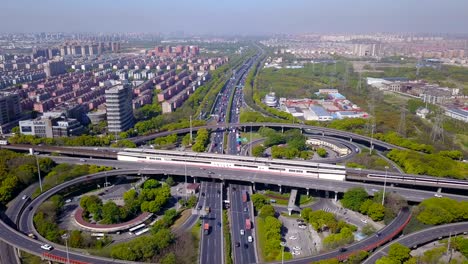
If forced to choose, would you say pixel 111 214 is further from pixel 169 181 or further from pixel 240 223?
pixel 240 223

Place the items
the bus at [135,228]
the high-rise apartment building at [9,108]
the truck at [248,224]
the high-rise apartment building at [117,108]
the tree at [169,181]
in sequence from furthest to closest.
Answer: the high-rise apartment building at [9,108] < the high-rise apartment building at [117,108] < the tree at [169,181] < the truck at [248,224] < the bus at [135,228]

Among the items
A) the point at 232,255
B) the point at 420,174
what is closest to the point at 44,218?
the point at 232,255

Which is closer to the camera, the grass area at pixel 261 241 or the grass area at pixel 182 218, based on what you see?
the grass area at pixel 261 241

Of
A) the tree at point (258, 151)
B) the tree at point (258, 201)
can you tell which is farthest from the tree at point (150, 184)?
the tree at point (258, 151)

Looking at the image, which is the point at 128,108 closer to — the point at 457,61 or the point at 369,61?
the point at 369,61

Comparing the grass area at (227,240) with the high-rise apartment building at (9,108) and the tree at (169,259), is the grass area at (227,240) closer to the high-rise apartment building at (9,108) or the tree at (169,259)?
the tree at (169,259)

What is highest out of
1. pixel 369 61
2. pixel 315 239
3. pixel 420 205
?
pixel 369 61

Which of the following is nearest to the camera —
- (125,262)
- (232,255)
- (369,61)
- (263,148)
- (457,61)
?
(125,262)
